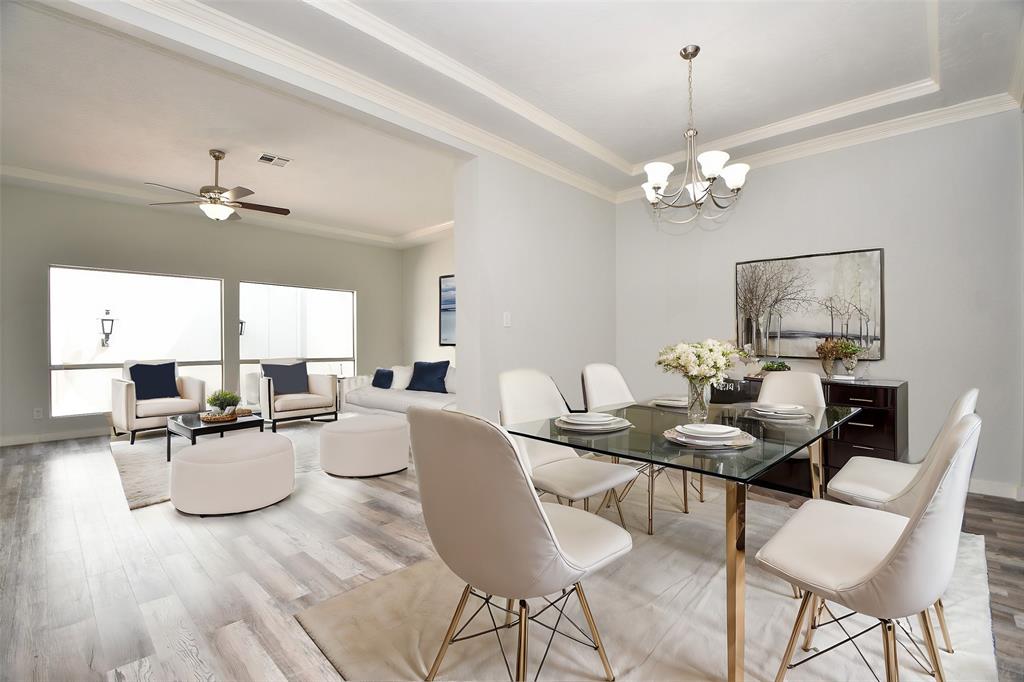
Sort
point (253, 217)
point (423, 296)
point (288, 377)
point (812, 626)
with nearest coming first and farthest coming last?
1. point (812, 626)
2. point (288, 377)
3. point (253, 217)
4. point (423, 296)

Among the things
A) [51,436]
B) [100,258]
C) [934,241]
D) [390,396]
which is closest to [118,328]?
[100,258]

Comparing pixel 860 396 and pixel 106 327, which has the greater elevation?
pixel 106 327

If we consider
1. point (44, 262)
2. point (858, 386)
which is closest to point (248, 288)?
point (44, 262)

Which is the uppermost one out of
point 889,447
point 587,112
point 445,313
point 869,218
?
point 587,112

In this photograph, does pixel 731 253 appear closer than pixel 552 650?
No

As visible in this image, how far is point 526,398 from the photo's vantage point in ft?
8.50

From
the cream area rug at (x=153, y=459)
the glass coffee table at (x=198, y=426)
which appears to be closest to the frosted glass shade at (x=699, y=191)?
the cream area rug at (x=153, y=459)

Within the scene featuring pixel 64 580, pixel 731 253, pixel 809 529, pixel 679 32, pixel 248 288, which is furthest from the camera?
pixel 248 288

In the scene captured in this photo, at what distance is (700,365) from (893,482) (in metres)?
0.97

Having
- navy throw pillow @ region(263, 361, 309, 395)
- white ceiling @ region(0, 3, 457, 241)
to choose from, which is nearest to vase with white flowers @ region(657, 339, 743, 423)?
white ceiling @ region(0, 3, 457, 241)

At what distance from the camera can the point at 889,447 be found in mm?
3092

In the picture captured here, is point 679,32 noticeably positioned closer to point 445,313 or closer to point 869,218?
point 869,218

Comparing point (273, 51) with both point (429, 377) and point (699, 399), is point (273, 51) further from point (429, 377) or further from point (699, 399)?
point (429, 377)

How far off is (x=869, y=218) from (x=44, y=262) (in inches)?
308
